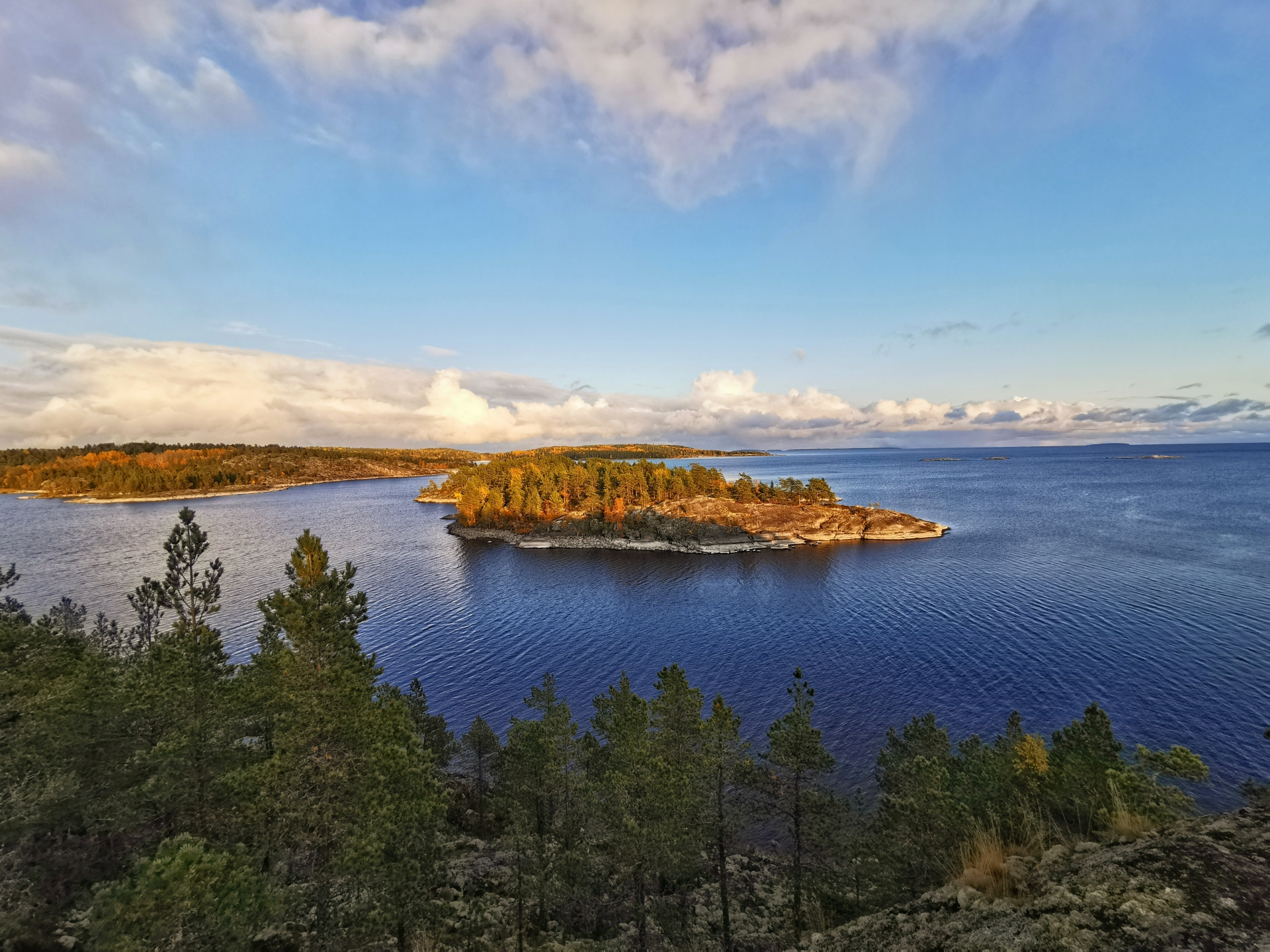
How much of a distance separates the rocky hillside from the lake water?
3431cm

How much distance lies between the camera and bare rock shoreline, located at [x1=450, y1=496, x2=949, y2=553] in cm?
13638

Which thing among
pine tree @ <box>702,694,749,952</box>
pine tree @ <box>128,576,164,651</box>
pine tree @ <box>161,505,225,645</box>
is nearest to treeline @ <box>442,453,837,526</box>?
pine tree @ <box>128,576,164,651</box>

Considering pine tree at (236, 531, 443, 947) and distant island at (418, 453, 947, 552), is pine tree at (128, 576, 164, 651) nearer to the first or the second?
pine tree at (236, 531, 443, 947)

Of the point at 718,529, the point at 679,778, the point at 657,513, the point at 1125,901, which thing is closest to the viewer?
the point at 1125,901

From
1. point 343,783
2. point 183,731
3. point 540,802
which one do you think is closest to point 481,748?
point 540,802

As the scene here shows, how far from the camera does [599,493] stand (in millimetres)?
170750

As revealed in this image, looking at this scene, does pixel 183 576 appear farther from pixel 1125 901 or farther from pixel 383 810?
pixel 1125 901

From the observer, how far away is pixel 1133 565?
95312mm

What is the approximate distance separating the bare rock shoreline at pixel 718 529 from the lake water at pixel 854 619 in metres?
7.27

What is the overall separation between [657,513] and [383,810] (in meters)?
130

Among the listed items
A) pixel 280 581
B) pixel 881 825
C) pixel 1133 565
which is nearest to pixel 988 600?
pixel 1133 565

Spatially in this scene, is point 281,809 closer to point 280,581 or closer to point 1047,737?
point 1047,737

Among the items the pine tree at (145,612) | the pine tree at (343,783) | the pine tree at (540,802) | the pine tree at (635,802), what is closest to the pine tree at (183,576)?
the pine tree at (145,612)

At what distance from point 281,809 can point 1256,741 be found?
68108mm
